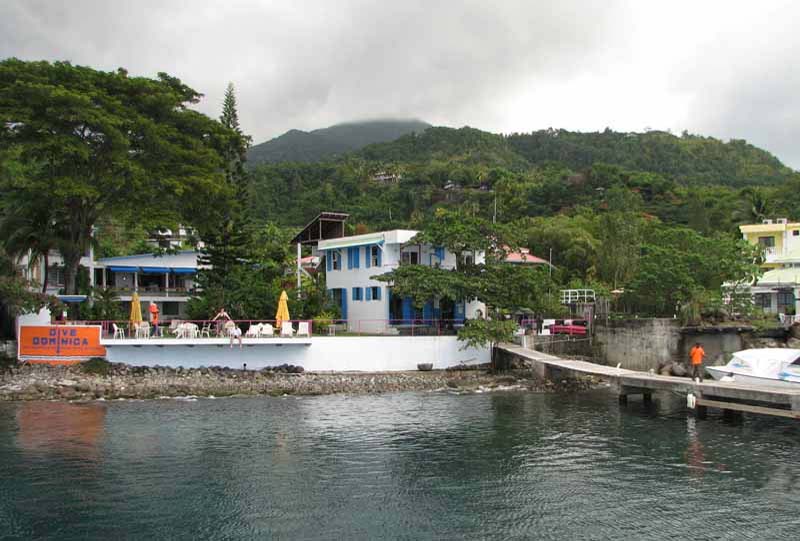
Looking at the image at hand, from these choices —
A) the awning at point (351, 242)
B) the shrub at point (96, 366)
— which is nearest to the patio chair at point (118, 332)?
the shrub at point (96, 366)

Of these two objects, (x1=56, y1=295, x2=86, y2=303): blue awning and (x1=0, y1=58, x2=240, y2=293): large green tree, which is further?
(x1=56, y1=295, x2=86, y2=303): blue awning

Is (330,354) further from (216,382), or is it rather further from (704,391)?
(704,391)

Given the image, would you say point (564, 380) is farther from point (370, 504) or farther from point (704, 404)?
point (370, 504)

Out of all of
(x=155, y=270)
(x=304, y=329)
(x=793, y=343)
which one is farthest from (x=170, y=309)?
(x=793, y=343)

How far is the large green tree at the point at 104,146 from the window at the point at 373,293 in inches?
355

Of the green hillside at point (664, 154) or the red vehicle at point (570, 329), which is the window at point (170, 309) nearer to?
the red vehicle at point (570, 329)

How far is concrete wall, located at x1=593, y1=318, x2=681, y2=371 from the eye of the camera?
3553 centimetres

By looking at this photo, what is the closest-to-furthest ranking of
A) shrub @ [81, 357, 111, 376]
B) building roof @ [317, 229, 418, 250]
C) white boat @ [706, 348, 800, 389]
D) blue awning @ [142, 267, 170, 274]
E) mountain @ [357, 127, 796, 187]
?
white boat @ [706, 348, 800, 389]
shrub @ [81, 357, 111, 376]
building roof @ [317, 229, 418, 250]
blue awning @ [142, 267, 170, 274]
mountain @ [357, 127, 796, 187]

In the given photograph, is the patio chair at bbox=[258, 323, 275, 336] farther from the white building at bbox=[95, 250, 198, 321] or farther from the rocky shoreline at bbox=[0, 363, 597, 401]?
the white building at bbox=[95, 250, 198, 321]

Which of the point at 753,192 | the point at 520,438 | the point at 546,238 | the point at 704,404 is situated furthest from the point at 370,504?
the point at 753,192

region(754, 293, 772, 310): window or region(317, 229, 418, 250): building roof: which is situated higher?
region(317, 229, 418, 250): building roof

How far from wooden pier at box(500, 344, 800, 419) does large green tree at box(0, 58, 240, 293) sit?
1845 centimetres

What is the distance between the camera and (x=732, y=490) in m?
15.5

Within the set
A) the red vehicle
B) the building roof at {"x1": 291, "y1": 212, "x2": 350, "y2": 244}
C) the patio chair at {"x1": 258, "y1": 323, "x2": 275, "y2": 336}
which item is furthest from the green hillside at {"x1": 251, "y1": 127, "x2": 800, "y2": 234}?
the patio chair at {"x1": 258, "y1": 323, "x2": 275, "y2": 336}
